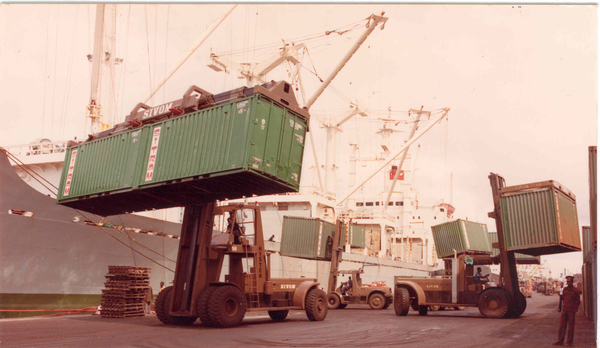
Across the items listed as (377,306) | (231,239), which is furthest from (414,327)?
(377,306)

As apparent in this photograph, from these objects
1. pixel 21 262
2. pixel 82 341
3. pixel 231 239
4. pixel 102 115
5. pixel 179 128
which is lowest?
pixel 82 341

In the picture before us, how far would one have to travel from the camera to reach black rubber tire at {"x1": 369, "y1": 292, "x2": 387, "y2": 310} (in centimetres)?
2458

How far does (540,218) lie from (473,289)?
4224 mm

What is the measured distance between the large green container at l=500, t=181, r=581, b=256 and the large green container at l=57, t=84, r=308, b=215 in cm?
814

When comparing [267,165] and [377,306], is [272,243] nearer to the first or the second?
[377,306]

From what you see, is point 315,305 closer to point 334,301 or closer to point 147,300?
point 147,300

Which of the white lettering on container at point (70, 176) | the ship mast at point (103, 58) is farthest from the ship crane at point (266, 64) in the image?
the white lettering on container at point (70, 176)

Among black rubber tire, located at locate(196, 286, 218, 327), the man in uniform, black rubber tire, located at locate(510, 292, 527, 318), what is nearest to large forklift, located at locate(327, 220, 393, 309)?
black rubber tire, located at locate(510, 292, 527, 318)

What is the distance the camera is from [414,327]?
45.3ft

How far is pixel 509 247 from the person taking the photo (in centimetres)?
1733

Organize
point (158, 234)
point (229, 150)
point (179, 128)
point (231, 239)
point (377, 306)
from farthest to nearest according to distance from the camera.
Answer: point (377, 306) → point (158, 234) → point (231, 239) → point (179, 128) → point (229, 150)

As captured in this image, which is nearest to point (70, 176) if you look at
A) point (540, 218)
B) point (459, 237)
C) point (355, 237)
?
point (540, 218)

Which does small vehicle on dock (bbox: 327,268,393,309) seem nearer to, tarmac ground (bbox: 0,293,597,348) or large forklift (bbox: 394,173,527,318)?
large forklift (bbox: 394,173,527,318)

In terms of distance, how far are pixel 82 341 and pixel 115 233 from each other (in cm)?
1162
